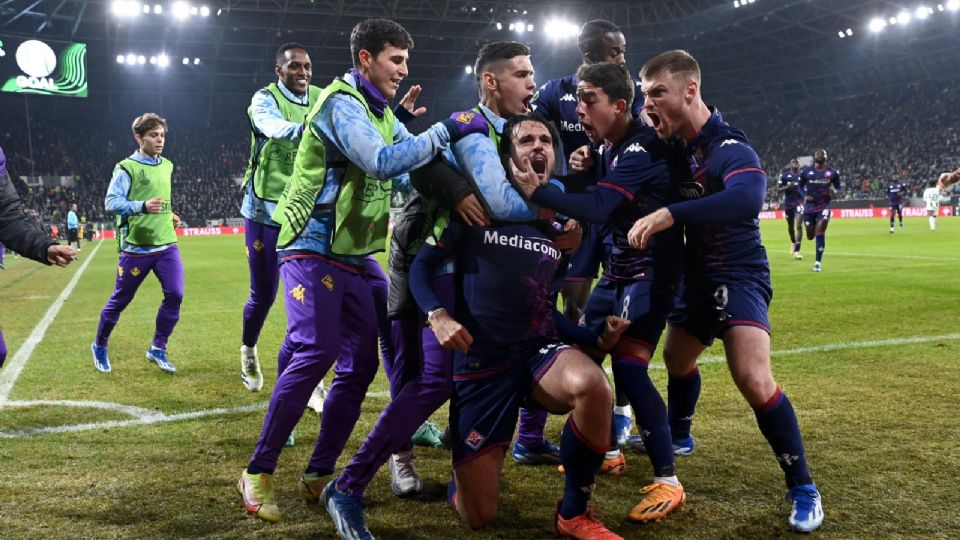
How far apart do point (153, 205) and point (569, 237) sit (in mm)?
4953

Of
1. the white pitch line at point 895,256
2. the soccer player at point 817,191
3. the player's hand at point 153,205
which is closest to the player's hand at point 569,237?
the player's hand at point 153,205

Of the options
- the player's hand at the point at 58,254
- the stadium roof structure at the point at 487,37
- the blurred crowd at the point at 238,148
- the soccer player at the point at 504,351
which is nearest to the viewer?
the soccer player at the point at 504,351

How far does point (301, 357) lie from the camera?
3.81 metres

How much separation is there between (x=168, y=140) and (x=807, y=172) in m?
45.4

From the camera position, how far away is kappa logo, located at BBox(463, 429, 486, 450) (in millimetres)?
3465

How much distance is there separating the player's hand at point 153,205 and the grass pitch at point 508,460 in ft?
4.85

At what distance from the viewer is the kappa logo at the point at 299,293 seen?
12.6 feet

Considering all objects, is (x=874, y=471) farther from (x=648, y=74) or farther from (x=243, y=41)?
(x=243, y=41)

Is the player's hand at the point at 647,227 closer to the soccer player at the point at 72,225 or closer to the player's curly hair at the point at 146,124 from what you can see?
the player's curly hair at the point at 146,124

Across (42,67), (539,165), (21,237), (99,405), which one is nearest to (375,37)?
(539,165)

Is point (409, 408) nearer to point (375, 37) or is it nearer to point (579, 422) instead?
point (579, 422)

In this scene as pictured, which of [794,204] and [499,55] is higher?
[499,55]

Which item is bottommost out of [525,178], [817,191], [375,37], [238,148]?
[817,191]

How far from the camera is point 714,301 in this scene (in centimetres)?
380
